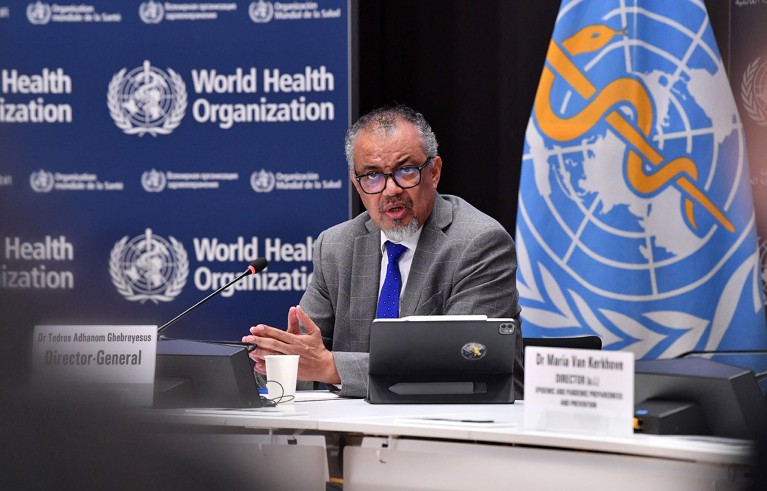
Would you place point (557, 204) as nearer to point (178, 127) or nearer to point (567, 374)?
point (178, 127)

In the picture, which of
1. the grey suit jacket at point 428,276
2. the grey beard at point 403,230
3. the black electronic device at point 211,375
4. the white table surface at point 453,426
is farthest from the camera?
the grey beard at point 403,230

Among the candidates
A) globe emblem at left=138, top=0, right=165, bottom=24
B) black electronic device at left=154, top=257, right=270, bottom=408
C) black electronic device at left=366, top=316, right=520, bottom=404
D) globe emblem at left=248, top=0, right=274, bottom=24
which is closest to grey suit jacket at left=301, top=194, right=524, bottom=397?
black electronic device at left=366, top=316, right=520, bottom=404

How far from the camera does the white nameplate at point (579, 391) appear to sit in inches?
67.7

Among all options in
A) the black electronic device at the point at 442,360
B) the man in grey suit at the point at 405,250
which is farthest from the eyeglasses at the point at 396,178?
the black electronic device at the point at 442,360

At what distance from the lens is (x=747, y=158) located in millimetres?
3809

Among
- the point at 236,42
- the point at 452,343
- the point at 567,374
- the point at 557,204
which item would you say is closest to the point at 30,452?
the point at 567,374

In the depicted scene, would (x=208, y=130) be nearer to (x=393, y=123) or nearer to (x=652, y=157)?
(x=393, y=123)

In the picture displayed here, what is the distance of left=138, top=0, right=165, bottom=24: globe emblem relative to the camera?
4164mm

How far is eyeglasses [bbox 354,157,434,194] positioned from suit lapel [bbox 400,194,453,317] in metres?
0.13

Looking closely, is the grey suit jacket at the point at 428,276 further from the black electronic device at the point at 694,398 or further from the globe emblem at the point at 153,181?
the globe emblem at the point at 153,181

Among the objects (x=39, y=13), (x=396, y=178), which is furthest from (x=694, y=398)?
(x=39, y=13)

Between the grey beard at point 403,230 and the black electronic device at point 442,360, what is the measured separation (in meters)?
0.86

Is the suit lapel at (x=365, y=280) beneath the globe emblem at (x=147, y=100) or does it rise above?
beneath

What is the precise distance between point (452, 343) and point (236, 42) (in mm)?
2343
